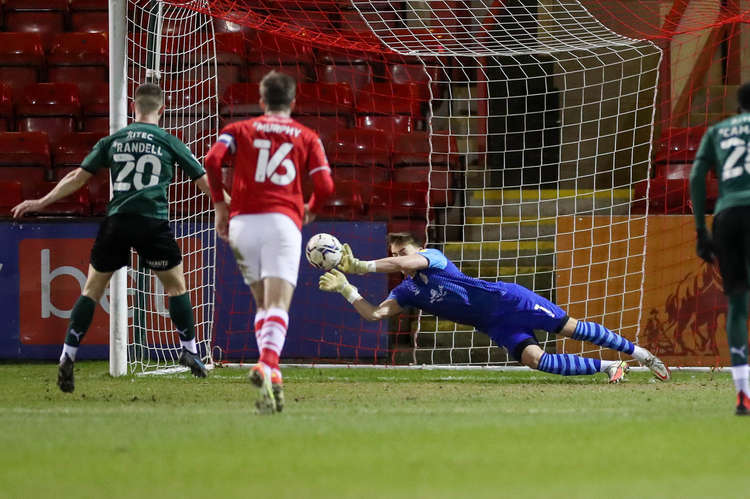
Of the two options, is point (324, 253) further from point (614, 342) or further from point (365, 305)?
point (614, 342)

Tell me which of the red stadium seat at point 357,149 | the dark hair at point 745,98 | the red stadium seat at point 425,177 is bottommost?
the red stadium seat at point 425,177

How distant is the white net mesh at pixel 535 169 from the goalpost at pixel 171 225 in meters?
2.08

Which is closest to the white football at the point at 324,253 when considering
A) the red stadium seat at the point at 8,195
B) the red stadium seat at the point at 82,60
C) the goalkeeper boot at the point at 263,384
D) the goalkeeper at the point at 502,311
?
the goalkeeper at the point at 502,311

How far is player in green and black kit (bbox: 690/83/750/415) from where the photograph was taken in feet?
18.7

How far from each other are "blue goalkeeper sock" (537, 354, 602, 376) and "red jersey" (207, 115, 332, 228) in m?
3.05

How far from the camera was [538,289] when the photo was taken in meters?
10.4

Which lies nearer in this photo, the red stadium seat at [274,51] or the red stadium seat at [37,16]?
the red stadium seat at [274,51]

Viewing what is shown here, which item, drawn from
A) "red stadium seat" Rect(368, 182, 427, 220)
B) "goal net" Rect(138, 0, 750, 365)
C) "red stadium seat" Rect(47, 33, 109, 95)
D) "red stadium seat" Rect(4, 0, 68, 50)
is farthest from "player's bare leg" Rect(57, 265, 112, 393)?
"red stadium seat" Rect(4, 0, 68, 50)

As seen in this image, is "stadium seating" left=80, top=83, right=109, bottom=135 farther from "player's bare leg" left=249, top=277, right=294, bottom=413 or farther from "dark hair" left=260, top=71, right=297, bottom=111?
"player's bare leg" left=249, top=277, right=294, bottom=413

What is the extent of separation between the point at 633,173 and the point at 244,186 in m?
7.47

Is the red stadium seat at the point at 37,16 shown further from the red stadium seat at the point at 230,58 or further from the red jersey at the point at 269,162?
the red jersey at the point at 269,162

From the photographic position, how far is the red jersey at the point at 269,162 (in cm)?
579

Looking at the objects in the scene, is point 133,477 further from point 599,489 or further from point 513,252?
point 513,252

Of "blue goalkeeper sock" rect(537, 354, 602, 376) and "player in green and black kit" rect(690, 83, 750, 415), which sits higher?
"player in green and black kit" rect(690, 83, 750, 415)
